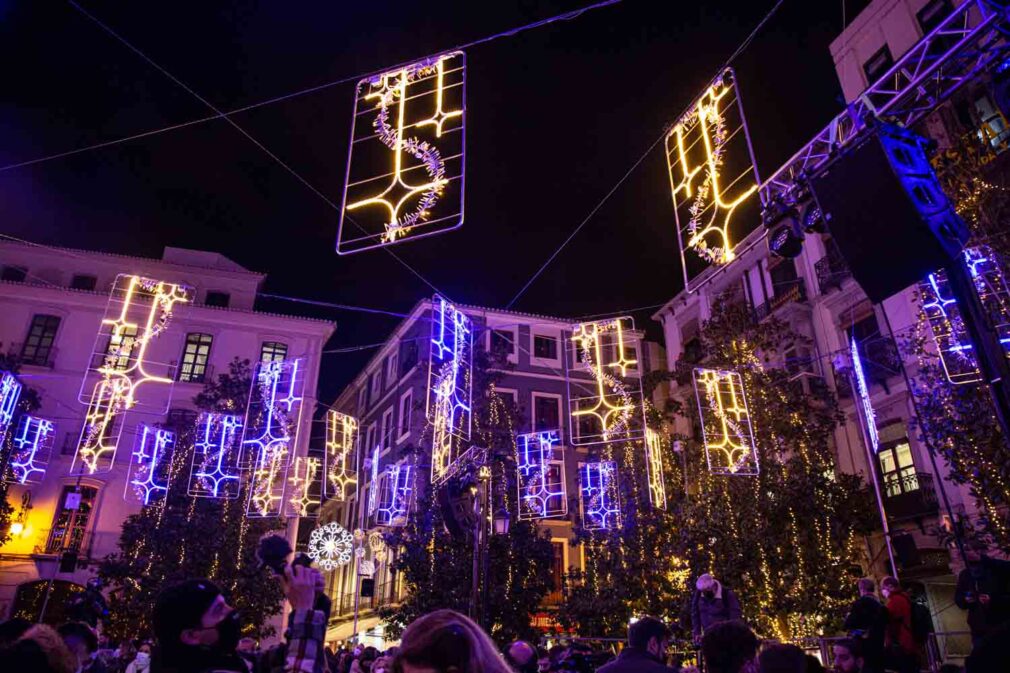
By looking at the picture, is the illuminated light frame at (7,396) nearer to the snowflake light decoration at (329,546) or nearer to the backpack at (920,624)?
the snowflake light decoration at (329,546)

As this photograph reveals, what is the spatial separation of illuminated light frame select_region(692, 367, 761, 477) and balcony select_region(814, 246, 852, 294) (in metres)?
7.14

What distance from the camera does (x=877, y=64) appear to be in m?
19.3

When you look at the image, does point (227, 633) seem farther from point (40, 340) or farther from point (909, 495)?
point (40, 340)

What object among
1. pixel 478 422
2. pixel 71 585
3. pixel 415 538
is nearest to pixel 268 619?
pixel 71 585

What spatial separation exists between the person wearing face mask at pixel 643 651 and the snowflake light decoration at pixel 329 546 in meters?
21.6

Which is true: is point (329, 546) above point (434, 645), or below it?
above

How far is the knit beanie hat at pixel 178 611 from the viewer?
8.67 ft

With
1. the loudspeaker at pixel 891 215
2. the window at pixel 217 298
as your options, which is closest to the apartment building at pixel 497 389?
the window at pixel 217 298

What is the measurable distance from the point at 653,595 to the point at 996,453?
824 centimetres

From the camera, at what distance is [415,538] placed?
1733 centimetres

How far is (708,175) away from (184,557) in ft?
57.4

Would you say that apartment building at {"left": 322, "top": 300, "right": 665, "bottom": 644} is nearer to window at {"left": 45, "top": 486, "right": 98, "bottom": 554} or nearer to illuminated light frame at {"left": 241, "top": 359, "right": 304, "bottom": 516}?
illuminated light frame at {"left": 241, "top": 359, "right": 304, "bottom": 516}

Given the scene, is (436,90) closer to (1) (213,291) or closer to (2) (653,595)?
(2) (653,595)

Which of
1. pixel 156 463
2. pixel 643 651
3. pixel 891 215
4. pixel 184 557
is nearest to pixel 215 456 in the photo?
pixel 156 463
